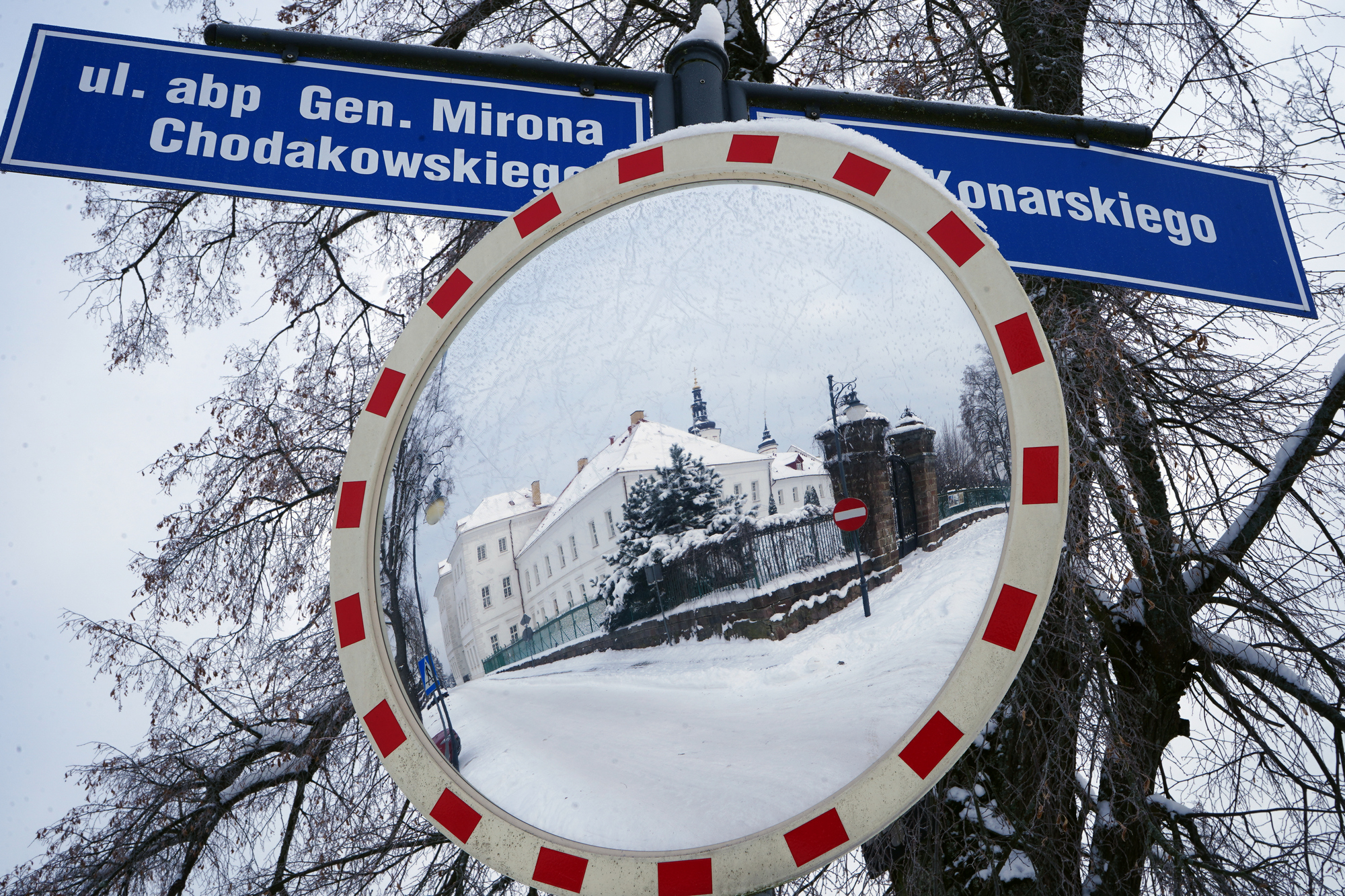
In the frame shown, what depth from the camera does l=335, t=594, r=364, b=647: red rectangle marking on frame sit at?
94cm

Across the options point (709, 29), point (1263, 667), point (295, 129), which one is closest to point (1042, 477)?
point (709, 29)

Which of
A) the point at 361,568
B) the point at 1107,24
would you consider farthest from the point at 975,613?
the point at 1107,24

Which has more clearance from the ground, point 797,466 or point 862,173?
point 862,173

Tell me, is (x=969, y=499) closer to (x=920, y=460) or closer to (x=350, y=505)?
(x=920, y=460)

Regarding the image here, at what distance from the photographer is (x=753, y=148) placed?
3.27ft

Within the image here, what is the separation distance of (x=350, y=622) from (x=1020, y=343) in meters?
0.75

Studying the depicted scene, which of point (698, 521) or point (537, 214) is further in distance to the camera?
point (537, 214)

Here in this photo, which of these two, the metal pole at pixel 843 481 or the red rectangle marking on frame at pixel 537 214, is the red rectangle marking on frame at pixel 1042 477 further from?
the red rectangle marking on frame at pixel 537 214

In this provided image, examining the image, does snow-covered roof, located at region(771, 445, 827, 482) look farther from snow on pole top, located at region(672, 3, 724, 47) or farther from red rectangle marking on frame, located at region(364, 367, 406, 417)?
snow on pole top, located at region(672, 3, 724, 47)

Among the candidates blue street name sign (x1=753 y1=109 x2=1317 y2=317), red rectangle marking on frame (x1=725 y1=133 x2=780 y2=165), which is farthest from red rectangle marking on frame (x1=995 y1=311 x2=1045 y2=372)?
blue street name sign (x1=753 y1=109 x2=1317 y2=317)

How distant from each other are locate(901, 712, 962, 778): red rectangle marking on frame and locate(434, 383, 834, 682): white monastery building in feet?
0.77

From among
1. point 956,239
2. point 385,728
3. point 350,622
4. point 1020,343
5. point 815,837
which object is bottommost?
point 815,837

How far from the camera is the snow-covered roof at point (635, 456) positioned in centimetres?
92

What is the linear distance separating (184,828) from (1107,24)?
691 cm
